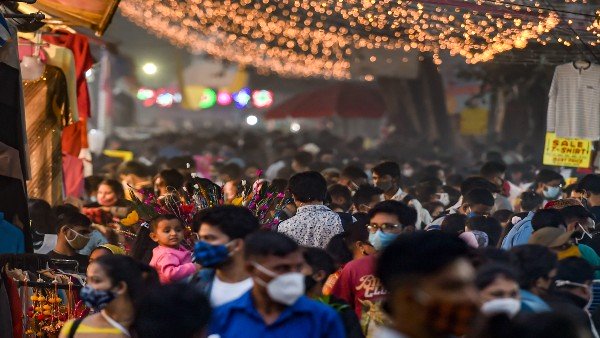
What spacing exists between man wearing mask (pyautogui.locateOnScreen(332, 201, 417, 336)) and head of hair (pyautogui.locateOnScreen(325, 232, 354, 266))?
2.21 ft

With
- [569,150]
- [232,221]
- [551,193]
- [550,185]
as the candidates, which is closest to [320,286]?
[232,221]

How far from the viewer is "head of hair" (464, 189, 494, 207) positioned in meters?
13.9

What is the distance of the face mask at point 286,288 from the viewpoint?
6.41m

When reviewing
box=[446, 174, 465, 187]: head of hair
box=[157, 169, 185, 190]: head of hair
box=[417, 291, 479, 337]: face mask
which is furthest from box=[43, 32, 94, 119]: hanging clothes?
box=[417, 291, 479, 337]: face mask

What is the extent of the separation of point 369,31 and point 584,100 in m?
3.05

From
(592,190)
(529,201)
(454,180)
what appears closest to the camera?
(592,190)

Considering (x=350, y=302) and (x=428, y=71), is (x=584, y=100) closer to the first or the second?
(x=350, y=302)

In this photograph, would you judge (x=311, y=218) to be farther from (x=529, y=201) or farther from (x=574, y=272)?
(x=529, y=201)

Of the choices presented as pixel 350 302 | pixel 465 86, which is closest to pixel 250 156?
pixel 465 86

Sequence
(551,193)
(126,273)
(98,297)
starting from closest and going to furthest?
(98,297)
(126,273)
(551,193)

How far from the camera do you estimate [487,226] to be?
12516 millimetres

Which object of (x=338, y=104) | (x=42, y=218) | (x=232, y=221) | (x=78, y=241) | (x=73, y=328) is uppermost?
(x=232, y=221)

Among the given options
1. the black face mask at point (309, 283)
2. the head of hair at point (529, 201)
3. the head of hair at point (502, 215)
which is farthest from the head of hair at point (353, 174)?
the black face mask at point (309, 283)

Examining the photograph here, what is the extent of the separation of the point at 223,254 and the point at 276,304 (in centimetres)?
93
